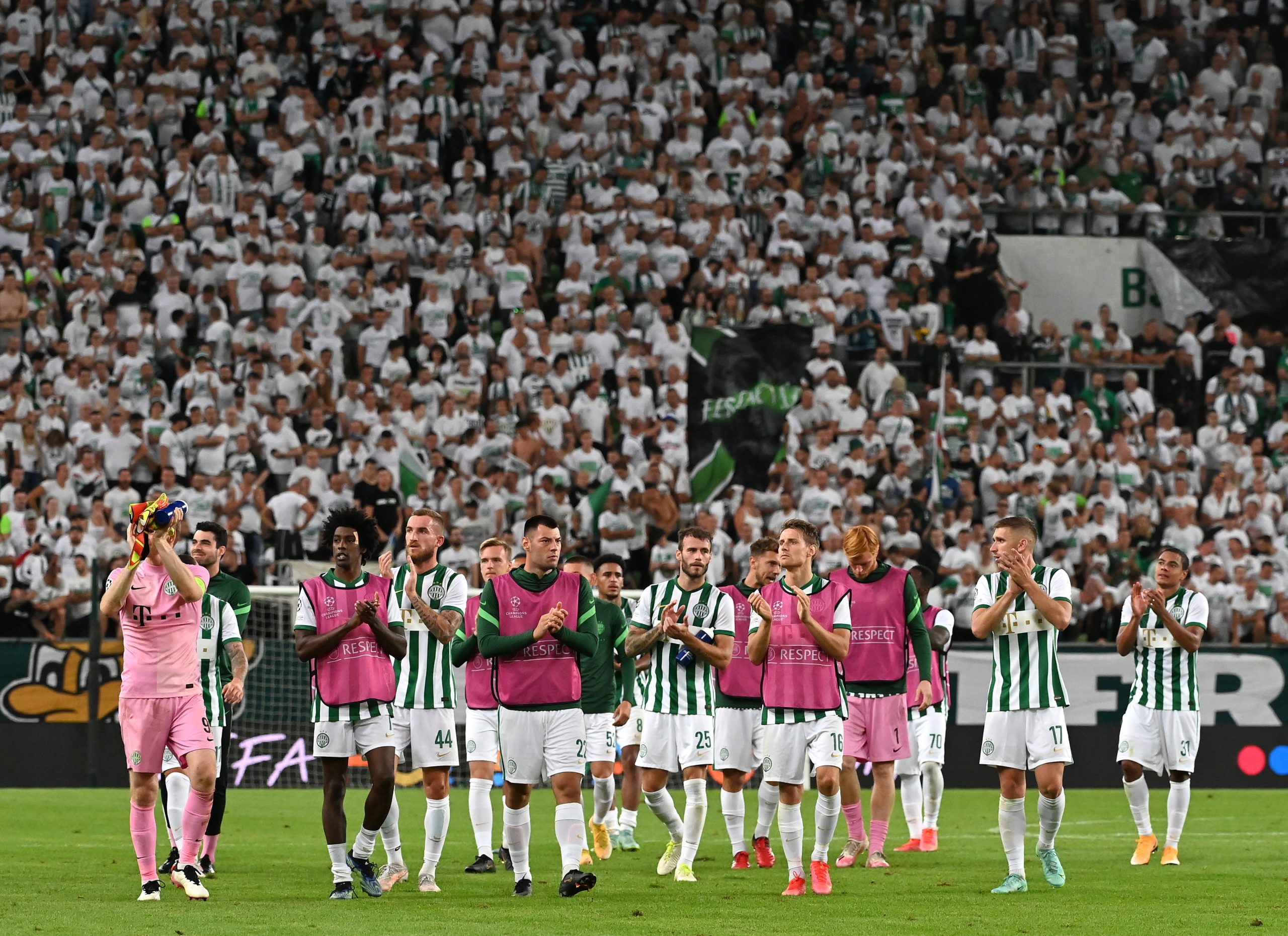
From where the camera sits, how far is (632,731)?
15.2 m

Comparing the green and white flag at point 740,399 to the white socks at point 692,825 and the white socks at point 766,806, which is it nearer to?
the white socks at point 766,806

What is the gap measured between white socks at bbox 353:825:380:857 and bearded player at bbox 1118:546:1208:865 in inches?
230

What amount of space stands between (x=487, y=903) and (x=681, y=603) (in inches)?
113

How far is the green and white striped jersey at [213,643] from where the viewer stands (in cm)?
1252

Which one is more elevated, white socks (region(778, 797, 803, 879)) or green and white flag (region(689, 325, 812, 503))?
green and white flag (region(689, 325, 812, 503))

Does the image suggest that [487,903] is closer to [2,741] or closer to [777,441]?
[2,741]

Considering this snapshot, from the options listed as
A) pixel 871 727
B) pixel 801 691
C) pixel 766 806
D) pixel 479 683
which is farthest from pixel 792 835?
pixel 479 683

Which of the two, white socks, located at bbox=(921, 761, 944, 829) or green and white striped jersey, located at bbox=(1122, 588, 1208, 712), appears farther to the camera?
white socks, located at bbox=(921, 761, 944, 829)

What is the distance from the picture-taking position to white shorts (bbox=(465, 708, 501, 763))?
12078 mm

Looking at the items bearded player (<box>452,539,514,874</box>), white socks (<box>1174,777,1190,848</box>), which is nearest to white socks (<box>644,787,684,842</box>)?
bearded player (<box>452,539,514,874</box>)

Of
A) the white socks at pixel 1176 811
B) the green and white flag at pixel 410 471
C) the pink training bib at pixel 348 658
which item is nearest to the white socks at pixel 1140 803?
the white socks at pixel 1176 811

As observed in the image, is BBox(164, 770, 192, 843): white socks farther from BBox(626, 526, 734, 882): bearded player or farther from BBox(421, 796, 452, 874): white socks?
BBox(626, 526, 734, 882): bearded player

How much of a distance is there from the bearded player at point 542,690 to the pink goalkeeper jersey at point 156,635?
1778 millimetres

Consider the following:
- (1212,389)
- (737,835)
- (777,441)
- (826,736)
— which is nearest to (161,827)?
(737,835)
